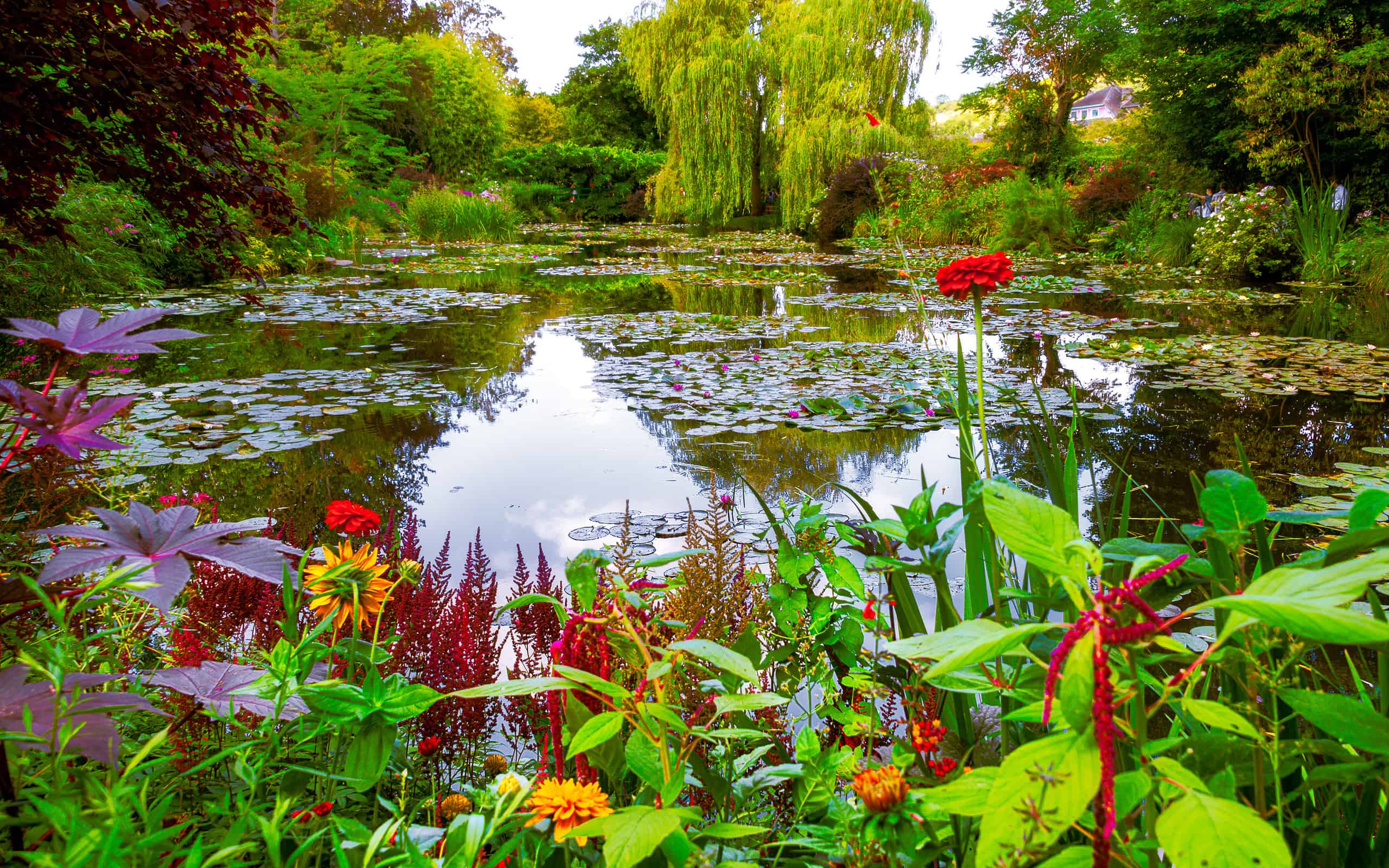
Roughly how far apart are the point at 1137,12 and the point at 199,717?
1293cm

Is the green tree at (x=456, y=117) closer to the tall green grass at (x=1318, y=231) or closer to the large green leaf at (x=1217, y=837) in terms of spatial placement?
the tall green grass at (x=1318, y=231)

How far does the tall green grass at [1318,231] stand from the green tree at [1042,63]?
10.3 meters

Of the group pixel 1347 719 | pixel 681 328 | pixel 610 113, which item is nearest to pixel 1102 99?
pixel 610 113

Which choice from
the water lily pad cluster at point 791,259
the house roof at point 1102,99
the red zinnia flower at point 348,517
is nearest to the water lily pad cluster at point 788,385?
the red zinnia flower at point 348,517

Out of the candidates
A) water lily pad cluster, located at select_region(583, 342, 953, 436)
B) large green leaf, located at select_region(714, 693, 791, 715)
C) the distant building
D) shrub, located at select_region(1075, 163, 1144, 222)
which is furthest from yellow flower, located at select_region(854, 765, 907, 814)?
the distant building

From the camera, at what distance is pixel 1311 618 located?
38 cm

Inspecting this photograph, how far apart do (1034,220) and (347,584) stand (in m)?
13.6

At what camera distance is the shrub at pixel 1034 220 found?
41.5 feet

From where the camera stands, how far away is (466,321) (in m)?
6.73

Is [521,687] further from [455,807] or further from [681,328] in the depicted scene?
[681,328]

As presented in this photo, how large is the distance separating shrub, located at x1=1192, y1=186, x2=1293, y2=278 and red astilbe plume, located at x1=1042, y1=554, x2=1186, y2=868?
10.1 m

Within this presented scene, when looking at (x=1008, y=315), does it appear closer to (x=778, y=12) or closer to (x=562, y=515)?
(x=562, y=515)

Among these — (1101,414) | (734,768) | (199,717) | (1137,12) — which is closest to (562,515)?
(199,717)

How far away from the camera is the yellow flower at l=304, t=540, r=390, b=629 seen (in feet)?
3.23
